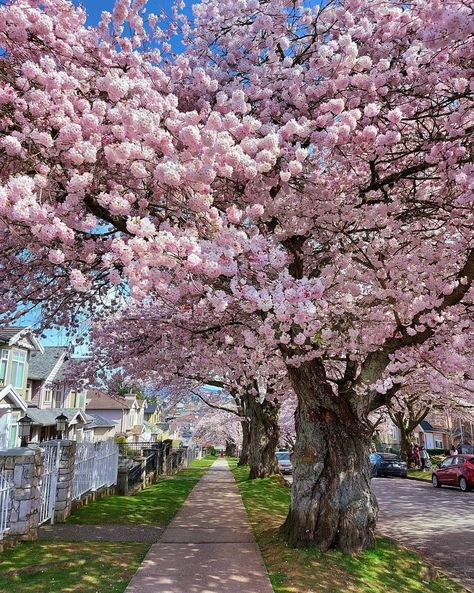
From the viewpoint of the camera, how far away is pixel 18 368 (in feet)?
92.5

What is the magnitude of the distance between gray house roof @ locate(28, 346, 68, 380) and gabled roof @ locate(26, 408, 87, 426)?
7.74 feet

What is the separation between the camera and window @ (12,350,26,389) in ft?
90.6

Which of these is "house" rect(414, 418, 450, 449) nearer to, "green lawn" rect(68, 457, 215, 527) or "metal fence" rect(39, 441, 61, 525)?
"green lawn" rect(68, 457, 215, 527)

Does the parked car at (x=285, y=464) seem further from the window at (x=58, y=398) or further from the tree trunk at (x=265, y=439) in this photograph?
the window at (x=58, y=398)

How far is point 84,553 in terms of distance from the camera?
23.4 ft

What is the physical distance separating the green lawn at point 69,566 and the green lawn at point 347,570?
6.42ft

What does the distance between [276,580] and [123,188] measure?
546cm

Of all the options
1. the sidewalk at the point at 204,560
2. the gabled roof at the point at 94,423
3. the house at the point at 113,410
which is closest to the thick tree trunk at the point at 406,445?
the sidewalk at the point at 204,560

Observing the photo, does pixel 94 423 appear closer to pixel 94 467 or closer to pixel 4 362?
pixel 4 362

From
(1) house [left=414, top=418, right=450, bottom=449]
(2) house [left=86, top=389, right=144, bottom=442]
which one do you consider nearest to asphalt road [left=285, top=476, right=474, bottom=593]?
(2) house [left=86, top=389, right=144, bottom=442]

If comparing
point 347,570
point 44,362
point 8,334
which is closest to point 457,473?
point 347,570

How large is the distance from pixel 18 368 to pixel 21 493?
22.5 m

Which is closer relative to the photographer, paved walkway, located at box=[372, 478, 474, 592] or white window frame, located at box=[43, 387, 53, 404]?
paved walkway, located at box=[372, 478, 474, 592]

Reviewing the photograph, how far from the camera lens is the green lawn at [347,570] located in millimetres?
6055
